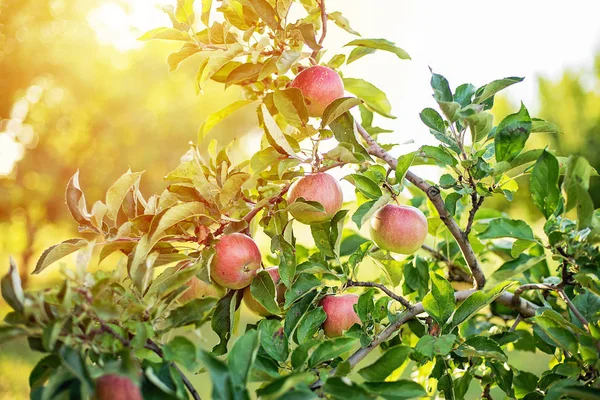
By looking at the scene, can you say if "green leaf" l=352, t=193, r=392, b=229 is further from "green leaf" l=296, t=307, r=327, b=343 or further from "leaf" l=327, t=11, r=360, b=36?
"leaf" l=327, t=11, r=360, b=36

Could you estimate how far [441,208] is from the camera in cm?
72

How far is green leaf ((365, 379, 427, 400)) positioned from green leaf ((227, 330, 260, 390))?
11cm

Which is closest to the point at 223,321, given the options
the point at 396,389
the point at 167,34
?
the point at 396,389

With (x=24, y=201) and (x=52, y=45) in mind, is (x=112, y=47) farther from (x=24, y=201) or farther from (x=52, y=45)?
(x=24, y=201)

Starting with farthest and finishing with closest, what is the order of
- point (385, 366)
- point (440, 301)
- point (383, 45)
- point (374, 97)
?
point (374, 97) → point (383, 45) → point (440, 301) → point (385, 366)

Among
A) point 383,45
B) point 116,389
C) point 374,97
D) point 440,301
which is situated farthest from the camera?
point 374,97

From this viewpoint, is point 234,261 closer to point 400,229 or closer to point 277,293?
point 277,293

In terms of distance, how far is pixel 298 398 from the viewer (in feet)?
1.58

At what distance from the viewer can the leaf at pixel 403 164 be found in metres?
0.70

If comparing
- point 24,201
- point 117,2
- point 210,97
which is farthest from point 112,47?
point 24,201

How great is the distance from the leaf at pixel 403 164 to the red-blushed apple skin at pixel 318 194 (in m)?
0.08

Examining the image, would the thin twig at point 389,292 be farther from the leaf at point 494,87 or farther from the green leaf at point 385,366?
the leaf at point 494,87

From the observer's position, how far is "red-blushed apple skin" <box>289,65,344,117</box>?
2.45 ft

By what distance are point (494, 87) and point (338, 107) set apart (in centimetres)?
19
